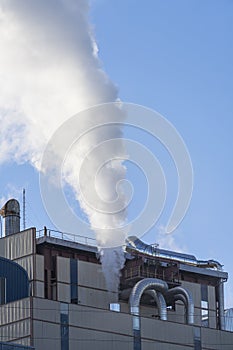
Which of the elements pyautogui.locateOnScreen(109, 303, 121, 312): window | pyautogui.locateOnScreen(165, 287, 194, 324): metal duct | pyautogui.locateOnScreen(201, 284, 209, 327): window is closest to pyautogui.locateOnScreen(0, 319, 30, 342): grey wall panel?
pyautogui.locateOnScreen(109, 303, 121, 312): window

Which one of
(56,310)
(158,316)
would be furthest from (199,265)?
(56,310)

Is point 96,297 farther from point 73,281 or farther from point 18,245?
point 18,245

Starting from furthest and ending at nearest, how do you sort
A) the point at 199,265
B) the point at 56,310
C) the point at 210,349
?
1. the point at 199,265
2. the point at 210,349
3. the point at 56,310

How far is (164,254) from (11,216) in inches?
603

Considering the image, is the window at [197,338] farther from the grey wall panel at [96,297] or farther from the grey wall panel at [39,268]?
the grey wall panel at [39,268]

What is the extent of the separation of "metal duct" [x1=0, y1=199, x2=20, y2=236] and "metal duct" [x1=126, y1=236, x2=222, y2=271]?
1070 cm

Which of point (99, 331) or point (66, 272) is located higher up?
point (66, 272)

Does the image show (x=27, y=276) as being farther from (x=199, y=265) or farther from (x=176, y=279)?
(x=199, y=265)

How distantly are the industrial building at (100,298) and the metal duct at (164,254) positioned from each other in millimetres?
96

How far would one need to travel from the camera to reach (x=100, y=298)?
326 feet

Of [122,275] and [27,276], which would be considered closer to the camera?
[27,276]

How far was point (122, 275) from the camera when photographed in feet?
330

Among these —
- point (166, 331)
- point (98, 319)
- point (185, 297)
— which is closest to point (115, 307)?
point (185, 297)

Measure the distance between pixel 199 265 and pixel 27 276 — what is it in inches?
1015
